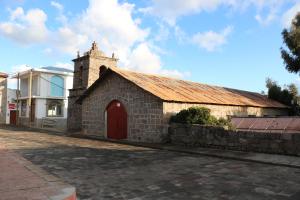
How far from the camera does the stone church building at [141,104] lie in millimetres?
18484

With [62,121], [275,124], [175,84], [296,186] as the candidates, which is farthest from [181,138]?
[62,121]

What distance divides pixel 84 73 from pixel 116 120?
8.76m

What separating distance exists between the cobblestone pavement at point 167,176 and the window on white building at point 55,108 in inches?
1098

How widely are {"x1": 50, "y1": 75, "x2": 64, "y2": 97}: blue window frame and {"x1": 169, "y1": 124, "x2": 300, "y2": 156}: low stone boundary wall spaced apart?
85.2 ft

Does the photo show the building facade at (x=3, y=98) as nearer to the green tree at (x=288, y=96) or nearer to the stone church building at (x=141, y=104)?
the stone church building at (x=141, y=104)

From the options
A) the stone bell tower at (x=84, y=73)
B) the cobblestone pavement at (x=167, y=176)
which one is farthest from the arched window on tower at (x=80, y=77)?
the cobblestone pavement at (x=167, y=176)

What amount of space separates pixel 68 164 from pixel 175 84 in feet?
42.3

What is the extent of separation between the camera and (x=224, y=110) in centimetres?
2184

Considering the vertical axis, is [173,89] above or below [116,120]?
above

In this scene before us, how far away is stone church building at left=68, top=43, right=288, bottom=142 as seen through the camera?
18.5 m

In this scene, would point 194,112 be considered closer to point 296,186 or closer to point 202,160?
point 202,160

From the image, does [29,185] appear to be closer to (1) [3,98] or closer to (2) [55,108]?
(2) [55,108]

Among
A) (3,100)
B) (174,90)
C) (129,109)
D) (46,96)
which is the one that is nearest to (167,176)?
(129,109)

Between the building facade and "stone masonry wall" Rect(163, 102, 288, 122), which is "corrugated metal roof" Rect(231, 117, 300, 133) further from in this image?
the building facade
